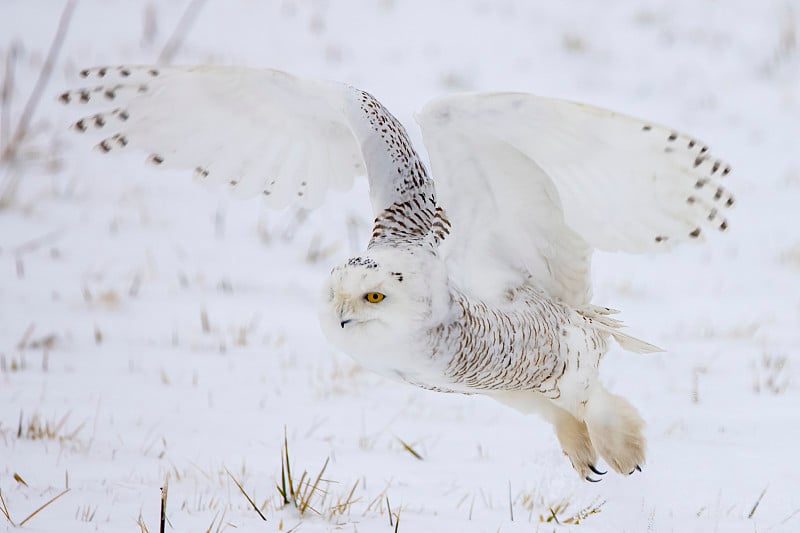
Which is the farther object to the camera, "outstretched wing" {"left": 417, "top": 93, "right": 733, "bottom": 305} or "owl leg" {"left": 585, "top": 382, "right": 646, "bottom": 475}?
"owl leg" {"left": 585, "top": 382, "right": 646, "bottom": 475}

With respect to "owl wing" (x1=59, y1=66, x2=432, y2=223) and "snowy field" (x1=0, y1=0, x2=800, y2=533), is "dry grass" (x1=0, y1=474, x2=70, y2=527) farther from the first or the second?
"owl wing" (x1=59, y1=66, x2=432, y2=223)

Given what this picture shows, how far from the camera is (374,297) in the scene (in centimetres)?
254

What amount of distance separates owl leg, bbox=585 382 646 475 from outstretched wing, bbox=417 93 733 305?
514 millimetres

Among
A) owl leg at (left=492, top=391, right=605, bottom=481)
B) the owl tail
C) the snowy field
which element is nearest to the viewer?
the snowy field

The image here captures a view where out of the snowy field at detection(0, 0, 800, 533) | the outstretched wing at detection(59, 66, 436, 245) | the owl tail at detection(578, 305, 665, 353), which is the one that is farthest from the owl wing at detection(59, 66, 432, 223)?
the owl tail at detection(578, 305, 665, 353)

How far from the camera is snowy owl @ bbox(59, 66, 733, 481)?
273 cm

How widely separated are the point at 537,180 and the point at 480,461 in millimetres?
1167

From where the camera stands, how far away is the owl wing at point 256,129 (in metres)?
3.32

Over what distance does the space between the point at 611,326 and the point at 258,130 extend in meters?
1.52

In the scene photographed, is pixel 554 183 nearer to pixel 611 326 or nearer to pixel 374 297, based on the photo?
pixel 611 326

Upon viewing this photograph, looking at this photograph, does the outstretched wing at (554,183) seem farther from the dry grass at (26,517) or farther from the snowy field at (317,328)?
the dry grass at (26,517)

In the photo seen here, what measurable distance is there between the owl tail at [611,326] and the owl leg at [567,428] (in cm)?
34

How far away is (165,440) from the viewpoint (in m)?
3.77

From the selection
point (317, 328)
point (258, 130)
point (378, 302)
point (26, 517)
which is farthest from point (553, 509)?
point (317, 328)
